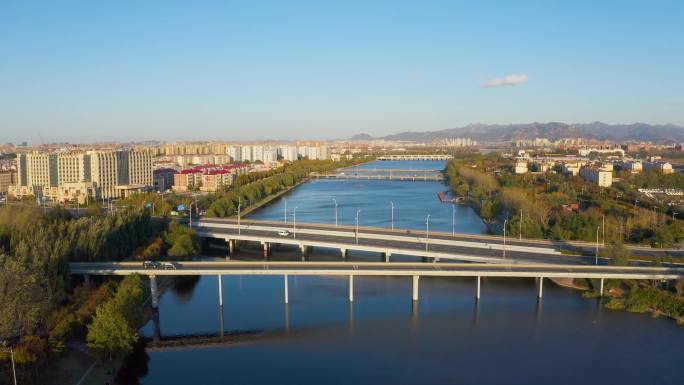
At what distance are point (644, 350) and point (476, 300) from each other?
274 cm

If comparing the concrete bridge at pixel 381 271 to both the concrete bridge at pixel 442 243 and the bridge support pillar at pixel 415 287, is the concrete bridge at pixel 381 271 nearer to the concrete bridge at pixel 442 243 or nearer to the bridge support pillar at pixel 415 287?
the bridge support pillar at pixel 415 287

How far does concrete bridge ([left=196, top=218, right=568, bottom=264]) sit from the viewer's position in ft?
38.4

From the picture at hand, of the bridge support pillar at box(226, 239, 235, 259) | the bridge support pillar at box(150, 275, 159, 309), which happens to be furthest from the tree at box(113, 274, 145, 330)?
the bridge support pillar at box(226, 239, 235, 259)

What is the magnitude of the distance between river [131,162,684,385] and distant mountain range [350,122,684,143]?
4280 inches

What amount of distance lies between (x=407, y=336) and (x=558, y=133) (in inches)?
4847

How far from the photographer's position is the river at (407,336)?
23.7ft

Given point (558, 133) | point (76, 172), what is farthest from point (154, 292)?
point (558, 133)

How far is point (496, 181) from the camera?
26.4 m

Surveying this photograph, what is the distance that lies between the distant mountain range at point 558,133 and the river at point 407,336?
109 meters

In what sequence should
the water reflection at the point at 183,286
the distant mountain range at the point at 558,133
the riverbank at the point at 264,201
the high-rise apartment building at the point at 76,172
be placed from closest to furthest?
1. the water reflection at the point at 183,286
2. the riverbank at the point at 264,201
3. the high-rise apartment building at the point at 76,172
4. the distant mountain range at the point at 558,133

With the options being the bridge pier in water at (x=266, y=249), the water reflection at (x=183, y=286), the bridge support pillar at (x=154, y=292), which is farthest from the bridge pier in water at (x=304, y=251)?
the bridge support pillar at (x=154, y=292)

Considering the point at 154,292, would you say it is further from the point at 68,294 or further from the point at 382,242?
the point at 382,242

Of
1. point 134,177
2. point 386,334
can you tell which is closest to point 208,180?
point 134,177

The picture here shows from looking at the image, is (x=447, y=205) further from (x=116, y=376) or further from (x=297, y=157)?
(x=297, y=157)
